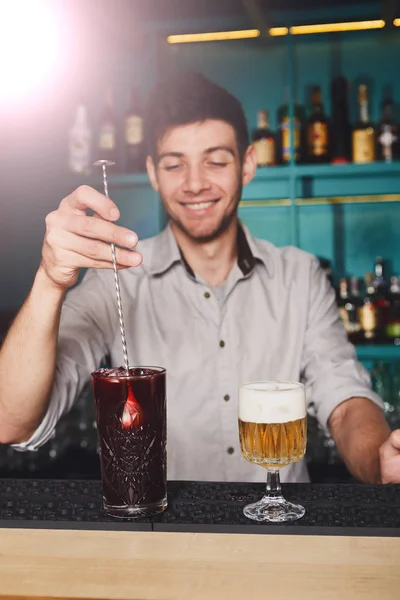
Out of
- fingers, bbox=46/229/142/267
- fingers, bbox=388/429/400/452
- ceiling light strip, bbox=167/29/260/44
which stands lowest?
fingers, bbox=388/429/400/452

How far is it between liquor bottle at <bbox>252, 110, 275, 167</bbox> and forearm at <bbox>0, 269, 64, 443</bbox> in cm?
170

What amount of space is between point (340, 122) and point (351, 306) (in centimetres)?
77

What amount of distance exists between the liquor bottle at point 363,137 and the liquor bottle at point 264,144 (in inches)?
13.1

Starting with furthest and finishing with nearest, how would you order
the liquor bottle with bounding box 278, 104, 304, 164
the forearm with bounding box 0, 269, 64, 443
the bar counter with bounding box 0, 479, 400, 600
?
the liquor bottle with bounding box 278, 104, 304, 164 < the forearm with bounding box 0, 269, 64, 443 < the bar counter with bounding box 0, 479, 400, 600

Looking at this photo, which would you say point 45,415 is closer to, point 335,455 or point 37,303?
point 37,303

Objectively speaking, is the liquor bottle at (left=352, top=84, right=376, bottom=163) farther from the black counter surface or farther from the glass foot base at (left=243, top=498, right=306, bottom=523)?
the glass foot base at (left=243, top=498, right=306, bottom=523)

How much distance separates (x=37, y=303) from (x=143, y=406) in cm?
46

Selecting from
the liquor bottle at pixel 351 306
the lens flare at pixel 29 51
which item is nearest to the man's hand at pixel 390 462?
the liquor bottle at pixel 351 306

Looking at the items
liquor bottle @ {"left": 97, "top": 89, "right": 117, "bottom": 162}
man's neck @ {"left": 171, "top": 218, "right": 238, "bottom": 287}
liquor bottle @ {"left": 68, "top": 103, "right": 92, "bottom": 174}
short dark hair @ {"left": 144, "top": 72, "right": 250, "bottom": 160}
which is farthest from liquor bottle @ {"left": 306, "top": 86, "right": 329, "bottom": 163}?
liquor bottle @ {"left": 68, "top": 103, "right": 92, "bottom": 174}

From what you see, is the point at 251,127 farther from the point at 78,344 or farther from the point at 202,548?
the point at 202,548

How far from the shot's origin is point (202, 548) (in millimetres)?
784

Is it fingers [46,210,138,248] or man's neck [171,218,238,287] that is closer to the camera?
fingers [46,210,138,248]

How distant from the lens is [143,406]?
90 centimetres

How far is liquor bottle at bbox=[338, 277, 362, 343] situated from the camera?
288 cm
